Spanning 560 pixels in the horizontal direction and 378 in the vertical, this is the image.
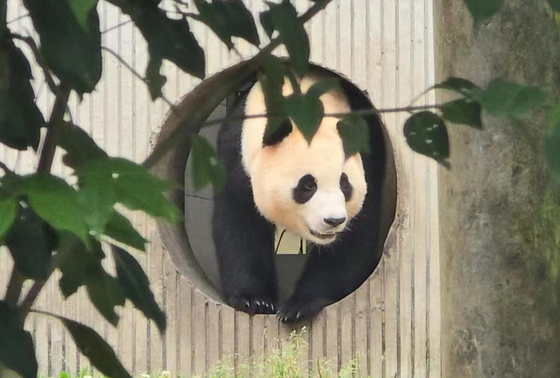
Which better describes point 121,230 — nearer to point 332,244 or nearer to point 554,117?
point 554,117

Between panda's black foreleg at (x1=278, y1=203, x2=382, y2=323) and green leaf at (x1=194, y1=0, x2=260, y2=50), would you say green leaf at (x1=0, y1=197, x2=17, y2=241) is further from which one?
panda's black foreleg at (x1=278, y1=203, x2=382, y2=323)

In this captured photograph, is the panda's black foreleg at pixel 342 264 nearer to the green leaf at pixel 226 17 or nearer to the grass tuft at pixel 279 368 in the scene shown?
the grass tuft at pixel 279 368

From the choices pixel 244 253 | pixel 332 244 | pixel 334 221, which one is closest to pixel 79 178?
pixel 334 221

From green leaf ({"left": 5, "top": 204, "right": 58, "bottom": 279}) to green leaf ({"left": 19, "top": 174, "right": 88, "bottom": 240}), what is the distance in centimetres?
20

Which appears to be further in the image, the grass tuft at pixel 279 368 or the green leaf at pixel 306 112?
the grass tuft at pixel 279 368

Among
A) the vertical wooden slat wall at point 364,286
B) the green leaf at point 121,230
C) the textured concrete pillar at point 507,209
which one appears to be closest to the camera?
the green leaf at point 121,230

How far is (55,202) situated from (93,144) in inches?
15.8

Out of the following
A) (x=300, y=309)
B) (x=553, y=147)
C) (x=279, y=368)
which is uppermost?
(x=553, y=147)

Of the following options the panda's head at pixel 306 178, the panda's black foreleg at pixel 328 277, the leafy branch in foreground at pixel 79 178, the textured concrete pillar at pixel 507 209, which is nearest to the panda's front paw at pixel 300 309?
the panda's black foreleg at pixel 328 277

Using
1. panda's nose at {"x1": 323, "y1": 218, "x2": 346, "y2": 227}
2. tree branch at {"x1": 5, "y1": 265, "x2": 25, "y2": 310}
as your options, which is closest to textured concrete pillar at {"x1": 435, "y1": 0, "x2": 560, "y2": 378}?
tree branch at {"x1": 5, "y1": 265, "x2": 25, "y2": 310}

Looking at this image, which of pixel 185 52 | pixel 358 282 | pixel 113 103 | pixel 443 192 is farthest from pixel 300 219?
pixel 185 52

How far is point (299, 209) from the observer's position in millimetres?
4473

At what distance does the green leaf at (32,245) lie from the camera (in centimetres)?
82

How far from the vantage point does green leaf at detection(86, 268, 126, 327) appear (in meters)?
1.02
